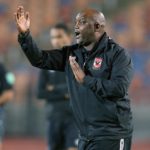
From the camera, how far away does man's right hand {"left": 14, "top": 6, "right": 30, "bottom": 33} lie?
16.2 ft

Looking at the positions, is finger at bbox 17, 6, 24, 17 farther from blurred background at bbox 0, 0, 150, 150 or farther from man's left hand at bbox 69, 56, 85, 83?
blurred background at bbox 0, 0, 150, 150

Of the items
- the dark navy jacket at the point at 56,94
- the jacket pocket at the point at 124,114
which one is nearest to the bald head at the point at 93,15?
the jacket pocket at the point at 124,114

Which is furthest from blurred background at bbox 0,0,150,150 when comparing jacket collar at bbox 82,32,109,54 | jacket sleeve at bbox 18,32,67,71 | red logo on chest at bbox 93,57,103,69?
red logo on chest at bbox 93,57,103,69

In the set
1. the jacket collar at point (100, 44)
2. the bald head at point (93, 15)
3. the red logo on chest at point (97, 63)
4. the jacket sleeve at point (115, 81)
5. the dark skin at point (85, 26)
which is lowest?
the jacket sleeve at point (115, 81)

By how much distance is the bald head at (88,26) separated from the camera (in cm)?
502

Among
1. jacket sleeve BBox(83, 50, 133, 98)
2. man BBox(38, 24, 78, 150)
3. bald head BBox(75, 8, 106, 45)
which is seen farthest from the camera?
man BBox(38, 24, 78, 150)

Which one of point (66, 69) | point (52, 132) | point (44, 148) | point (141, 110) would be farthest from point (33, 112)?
point (66, 69)

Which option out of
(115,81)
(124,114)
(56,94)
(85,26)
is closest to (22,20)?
(85,26)

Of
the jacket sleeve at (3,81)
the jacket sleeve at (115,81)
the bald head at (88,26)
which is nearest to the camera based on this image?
the jacket sleeve at (115,81)

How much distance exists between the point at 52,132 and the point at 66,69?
7.93 feet

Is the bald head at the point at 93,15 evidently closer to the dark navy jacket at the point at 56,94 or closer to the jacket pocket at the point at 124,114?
the jacket pocket at the point at 124,114

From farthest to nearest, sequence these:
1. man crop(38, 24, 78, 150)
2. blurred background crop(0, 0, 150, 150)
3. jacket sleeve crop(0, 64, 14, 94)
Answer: blurred background crop(0, 0, 150, 150), jacket sleeve crop(0, 64, 14, 94), man crop(38, 24, 78, 150)

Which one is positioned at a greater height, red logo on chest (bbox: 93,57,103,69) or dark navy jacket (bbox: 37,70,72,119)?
red logo on chest (bbox: 93,57,103,69)

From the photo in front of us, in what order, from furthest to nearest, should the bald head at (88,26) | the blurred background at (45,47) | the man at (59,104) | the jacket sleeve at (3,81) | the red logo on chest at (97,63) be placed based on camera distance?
the blurred background at (45,47) → the jacket sleeve at (3,81) → the man at (59,104) → the bald head at (88,26) → the red logo on chest at (97,63)
